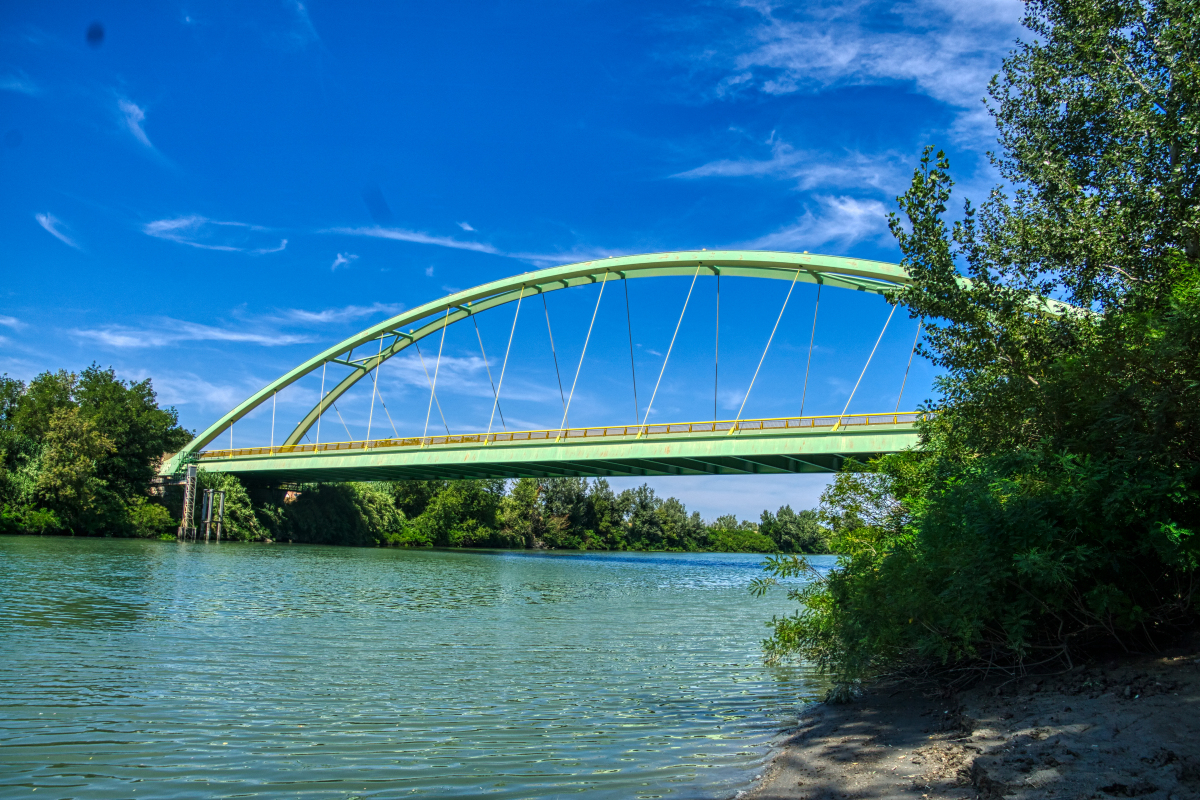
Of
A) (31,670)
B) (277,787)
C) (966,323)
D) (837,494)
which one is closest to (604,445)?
(837,494)

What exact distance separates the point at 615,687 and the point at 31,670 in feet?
22.2

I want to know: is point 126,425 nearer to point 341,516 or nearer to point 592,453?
point 341,516

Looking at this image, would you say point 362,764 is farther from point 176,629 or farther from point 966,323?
point 966,323

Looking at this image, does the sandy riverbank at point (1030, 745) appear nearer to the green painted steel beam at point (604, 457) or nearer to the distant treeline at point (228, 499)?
the distant treeline at point (228, 499)

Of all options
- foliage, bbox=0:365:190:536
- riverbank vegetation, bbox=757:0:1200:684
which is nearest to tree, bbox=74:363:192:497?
foliage, bbox=0:365:190:536

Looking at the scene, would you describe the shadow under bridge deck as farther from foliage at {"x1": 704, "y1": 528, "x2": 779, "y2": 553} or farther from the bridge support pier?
foliage at {"x1": 704, "y1": 528, "x2": 779, "y2": 553}

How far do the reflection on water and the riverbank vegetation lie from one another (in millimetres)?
2146

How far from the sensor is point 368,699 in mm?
8133

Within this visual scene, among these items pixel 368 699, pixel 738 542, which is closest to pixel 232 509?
pixel 368 699

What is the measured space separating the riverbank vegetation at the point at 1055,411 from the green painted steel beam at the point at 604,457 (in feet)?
61.8

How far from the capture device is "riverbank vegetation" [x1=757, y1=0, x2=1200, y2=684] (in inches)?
242

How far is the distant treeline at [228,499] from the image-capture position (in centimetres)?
4812

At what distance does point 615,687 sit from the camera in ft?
30.5

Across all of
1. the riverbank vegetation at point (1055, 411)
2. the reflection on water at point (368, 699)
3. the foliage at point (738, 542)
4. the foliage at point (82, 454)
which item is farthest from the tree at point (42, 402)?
the foliage at point (738, 542)
